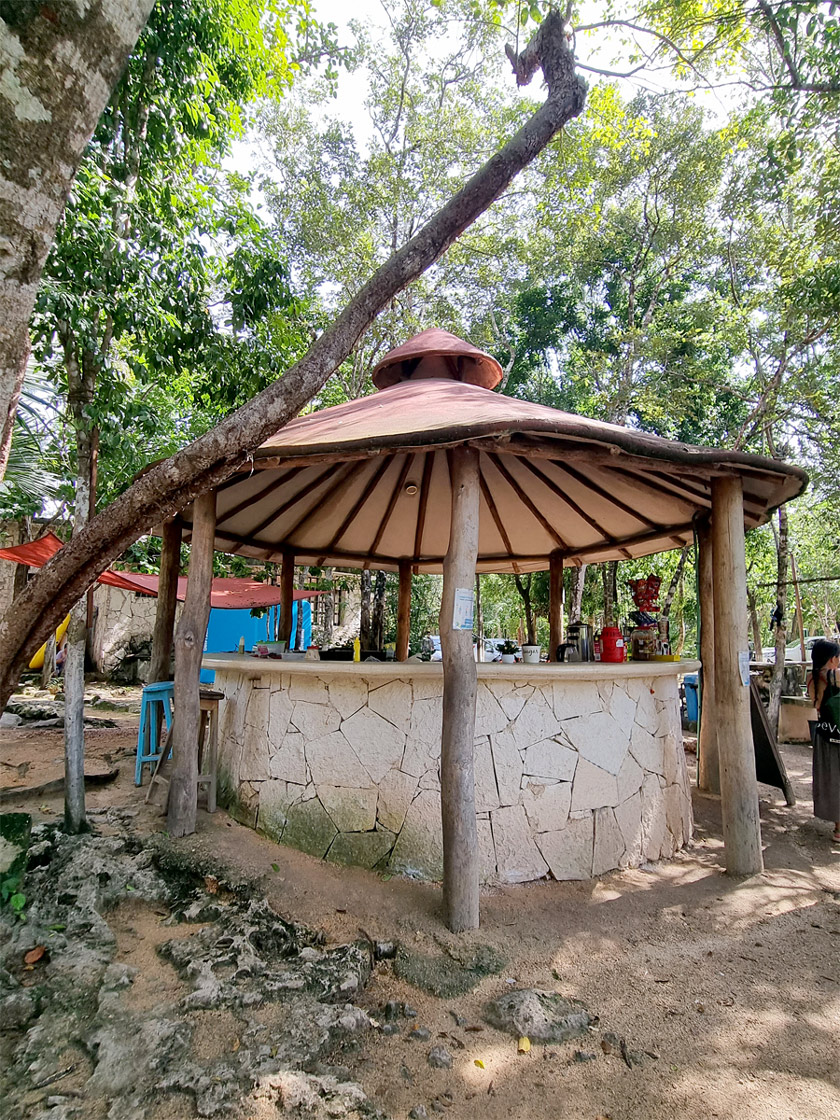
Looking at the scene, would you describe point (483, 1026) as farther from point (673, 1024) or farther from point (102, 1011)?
point (102, 1011)

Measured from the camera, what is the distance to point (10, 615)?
2078 mm

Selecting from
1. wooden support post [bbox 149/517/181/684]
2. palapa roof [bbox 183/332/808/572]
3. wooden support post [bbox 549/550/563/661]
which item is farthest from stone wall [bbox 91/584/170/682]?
wooden support post [bbox 549/550/563/661]

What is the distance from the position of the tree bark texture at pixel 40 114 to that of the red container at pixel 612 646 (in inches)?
186

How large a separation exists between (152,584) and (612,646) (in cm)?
854

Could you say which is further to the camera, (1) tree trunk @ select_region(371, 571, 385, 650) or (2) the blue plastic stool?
(1) tree trunk @ select_region(371, 571, 385, 650)

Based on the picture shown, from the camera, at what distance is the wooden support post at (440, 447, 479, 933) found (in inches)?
144

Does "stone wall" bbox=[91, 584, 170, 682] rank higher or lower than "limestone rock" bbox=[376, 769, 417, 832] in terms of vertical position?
higher

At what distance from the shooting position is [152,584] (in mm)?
10953

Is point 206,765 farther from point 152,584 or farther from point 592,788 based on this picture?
point 152,584

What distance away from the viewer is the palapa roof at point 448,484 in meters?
3.87

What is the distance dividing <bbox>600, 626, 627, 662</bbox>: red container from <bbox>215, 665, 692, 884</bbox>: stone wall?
29 centimetres

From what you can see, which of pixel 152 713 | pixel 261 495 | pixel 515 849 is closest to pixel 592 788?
pixel 515 849

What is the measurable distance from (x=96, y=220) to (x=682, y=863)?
6.66 meters

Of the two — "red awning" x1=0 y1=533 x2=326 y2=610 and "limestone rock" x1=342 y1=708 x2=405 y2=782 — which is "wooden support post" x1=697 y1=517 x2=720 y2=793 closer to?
"limestone rock" x1=342 y1=708 x2=405 y2=782
